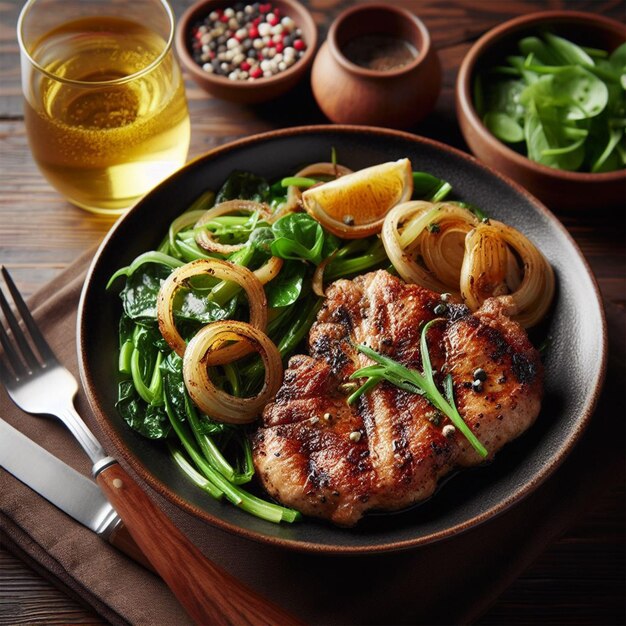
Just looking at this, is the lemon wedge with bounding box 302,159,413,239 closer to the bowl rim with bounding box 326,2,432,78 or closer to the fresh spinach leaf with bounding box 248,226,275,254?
the fresh spinach leaf with bounding box 248,226,275,254

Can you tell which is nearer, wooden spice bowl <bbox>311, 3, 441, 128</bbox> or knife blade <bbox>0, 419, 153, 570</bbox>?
knife blade <bbox>0, 419, 153, 570</bbox>

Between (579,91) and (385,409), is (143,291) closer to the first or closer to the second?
(385,409)

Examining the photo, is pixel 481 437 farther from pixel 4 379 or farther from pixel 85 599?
pixel 4 379

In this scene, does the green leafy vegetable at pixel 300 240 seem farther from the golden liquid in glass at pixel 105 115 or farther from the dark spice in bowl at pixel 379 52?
the dark spice in bowl at pixel 379 52

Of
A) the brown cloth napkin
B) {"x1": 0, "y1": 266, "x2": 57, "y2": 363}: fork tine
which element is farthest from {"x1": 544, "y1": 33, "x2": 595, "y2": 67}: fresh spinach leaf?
{"x1": 0, "y1": 266, "x2": 57, "y2": 363}: fork tine

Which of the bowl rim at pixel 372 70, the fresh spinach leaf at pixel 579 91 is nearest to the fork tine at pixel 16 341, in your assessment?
the bowl rim at pixel 372 70

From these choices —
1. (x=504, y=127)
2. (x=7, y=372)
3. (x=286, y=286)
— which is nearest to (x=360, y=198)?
(x=286, y=286)
